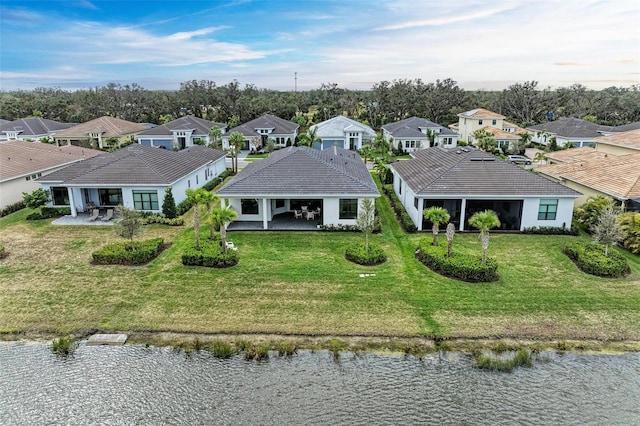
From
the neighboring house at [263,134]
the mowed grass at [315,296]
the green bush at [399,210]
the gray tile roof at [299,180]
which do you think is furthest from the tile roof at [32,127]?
the green bush at [399,210]

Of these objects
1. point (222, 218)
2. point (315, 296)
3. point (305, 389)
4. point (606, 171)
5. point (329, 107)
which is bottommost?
point (305, 389)

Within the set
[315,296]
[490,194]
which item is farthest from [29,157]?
[490,194]

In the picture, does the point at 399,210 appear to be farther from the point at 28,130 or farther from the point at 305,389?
the point at 28,130

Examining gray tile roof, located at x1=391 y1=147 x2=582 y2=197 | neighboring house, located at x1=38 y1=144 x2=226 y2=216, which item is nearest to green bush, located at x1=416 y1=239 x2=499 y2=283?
gray tile roof, located at x1=391 y1=147 x2=582 y2=197

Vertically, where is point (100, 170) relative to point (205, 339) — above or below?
above

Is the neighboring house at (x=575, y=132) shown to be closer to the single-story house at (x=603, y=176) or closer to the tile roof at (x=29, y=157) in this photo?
the single-story house at (x=603, y=176)

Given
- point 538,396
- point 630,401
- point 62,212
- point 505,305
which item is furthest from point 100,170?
point 630,401

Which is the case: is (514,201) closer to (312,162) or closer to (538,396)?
(312,162)

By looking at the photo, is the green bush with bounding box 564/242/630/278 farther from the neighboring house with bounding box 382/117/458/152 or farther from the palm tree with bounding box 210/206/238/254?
the neighboring house with bounding box 382/117/458/152
